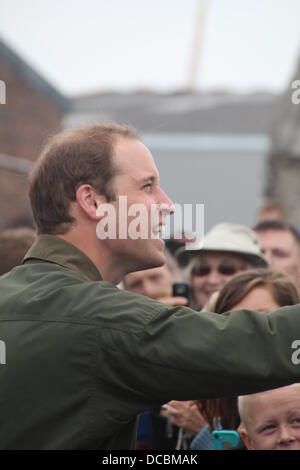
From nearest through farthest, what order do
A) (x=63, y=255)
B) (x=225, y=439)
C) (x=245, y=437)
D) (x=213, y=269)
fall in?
(x=63, y=255), (x=245, y=437), (x=225, y=439), (x=213, y=269)

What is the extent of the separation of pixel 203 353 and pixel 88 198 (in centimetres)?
66

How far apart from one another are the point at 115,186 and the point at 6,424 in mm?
754

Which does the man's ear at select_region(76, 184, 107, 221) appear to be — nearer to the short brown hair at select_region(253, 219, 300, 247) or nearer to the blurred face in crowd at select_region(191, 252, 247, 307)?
the blurred face in crowd at select_region(191, 252, 247, 307)

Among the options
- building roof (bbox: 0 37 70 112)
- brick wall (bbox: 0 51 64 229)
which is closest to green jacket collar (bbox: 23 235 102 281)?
brick wall (bbox: 0 51 64 229)

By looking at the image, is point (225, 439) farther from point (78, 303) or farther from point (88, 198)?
point (78, 303)

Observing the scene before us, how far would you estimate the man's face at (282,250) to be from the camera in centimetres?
627

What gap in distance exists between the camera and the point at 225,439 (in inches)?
147

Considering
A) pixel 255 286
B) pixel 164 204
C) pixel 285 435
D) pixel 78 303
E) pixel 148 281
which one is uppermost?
pixel 164 204

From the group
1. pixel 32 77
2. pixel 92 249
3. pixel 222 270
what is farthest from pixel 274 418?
pixel 32 77

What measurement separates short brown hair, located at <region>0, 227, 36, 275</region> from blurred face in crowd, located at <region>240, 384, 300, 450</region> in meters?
1.58

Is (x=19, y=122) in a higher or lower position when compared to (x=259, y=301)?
higher

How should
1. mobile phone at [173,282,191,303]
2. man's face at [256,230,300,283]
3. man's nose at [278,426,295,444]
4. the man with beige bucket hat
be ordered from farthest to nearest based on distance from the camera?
man's face at [256,230,300,283]
the man with beige bucket hat
mobile phone at [173,282,191,303]
man's nose at [278,426,295,444]

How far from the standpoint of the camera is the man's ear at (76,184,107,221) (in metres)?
2.87

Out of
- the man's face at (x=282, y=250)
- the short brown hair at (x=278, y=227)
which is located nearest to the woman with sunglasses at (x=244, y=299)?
the man's face at (x=282, y=250)
